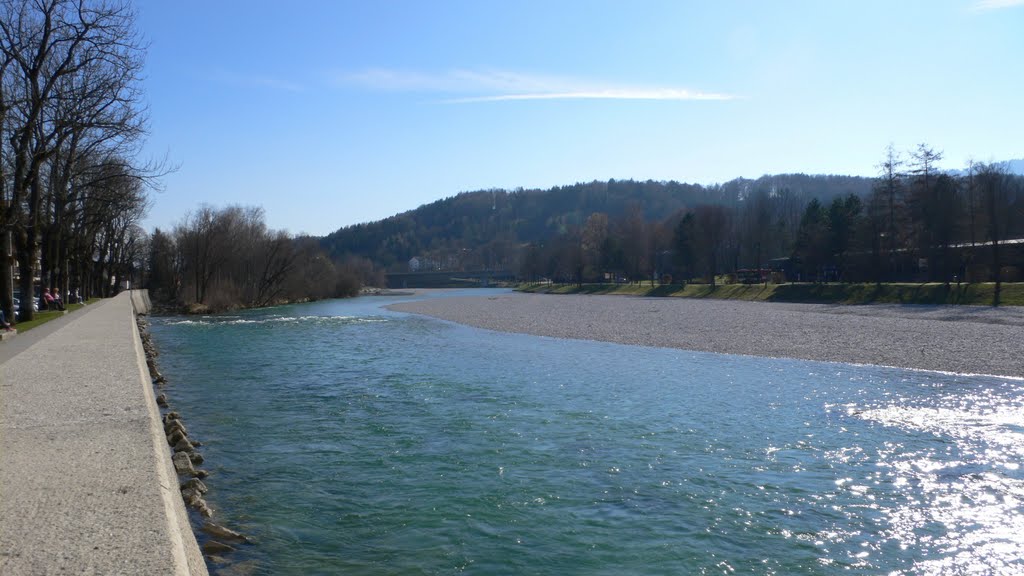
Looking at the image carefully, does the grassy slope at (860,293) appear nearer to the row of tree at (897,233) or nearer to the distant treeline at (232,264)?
the row of tree at (897,233)

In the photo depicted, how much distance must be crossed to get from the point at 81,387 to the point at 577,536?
385 inches

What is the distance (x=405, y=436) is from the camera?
44.0ft

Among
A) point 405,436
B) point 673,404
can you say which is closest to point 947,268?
point 673,404

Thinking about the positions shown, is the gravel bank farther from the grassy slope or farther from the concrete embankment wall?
the concrete embankment wall

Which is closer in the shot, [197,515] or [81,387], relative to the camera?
[197,515]

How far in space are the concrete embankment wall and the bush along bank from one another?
0.47 metres

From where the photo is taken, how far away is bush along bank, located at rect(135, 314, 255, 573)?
7.77 m

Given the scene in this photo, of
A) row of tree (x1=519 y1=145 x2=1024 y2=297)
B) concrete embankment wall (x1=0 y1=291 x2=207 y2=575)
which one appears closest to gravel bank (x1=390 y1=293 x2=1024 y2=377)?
row of tree (x1=519 y1=145 x2=1024 y2=297)

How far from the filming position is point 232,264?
245ft

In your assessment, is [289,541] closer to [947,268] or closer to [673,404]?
[673,404]

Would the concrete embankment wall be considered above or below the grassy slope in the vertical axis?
below

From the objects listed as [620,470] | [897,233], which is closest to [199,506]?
[620,470]

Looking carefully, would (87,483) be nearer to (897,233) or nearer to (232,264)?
A: (897,233)

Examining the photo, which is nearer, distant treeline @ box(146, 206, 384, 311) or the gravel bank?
the gravel bank
